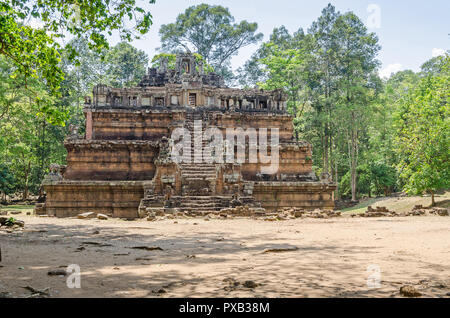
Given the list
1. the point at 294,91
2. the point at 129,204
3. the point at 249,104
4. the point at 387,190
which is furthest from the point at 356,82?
the point at 129,204

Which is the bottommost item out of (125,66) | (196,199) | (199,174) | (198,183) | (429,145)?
(196,199)

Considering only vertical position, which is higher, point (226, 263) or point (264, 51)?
point (264, 51)

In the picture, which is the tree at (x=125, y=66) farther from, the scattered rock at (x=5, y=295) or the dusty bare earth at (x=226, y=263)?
the scattered rock at (x=5, y=295)

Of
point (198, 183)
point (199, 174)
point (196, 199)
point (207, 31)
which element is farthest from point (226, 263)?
point (207, 31)

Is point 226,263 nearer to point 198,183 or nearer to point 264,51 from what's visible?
point 198,183

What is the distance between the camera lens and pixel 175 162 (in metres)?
17.7

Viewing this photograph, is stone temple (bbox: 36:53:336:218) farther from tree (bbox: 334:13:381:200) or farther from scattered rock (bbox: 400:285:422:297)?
scattered rock (bbox: 400:285:422:297)

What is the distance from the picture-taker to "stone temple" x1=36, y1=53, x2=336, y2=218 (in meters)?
17.7

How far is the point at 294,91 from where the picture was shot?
38.1m

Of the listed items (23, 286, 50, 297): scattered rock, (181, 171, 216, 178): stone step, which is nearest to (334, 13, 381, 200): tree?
(181, 171, 216, 178): stone step

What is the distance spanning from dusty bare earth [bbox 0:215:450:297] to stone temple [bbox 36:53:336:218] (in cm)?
734

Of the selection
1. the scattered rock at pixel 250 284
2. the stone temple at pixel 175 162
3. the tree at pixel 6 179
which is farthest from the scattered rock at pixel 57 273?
the tree at pixel 6 179

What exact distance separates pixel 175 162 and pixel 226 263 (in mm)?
12166
